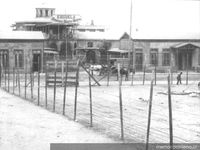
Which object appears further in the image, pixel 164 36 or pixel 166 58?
pixel 164 36

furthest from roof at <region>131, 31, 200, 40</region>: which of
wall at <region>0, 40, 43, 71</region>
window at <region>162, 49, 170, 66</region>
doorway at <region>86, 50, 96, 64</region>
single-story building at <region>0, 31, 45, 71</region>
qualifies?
wall at <region>0, 40, 43, 71</region>

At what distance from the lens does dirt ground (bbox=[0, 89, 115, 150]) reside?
29.6ft

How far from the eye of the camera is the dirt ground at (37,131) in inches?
356

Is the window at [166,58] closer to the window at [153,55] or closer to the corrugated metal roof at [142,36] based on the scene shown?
the window at [153,55]

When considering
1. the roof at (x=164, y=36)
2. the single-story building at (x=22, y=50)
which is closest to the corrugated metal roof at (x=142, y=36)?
the roof at (x=164, y=36)

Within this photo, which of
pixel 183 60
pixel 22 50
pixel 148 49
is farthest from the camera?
pixel 183 60

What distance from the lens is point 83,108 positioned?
49.6 feet

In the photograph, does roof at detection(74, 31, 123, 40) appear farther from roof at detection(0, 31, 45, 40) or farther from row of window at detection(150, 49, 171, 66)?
roof at detection(0, 31, 45, 40)

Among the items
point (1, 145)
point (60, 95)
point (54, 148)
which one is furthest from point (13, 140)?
point (60, 95)

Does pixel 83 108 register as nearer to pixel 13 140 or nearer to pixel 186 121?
pixel 186 121

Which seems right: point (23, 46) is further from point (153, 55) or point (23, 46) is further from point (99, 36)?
point (153, 55)

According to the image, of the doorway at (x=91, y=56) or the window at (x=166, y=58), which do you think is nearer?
the window at (x=166, y=58)

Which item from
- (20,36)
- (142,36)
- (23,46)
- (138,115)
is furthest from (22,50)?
(138,115)

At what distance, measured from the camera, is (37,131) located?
10.3 meters
